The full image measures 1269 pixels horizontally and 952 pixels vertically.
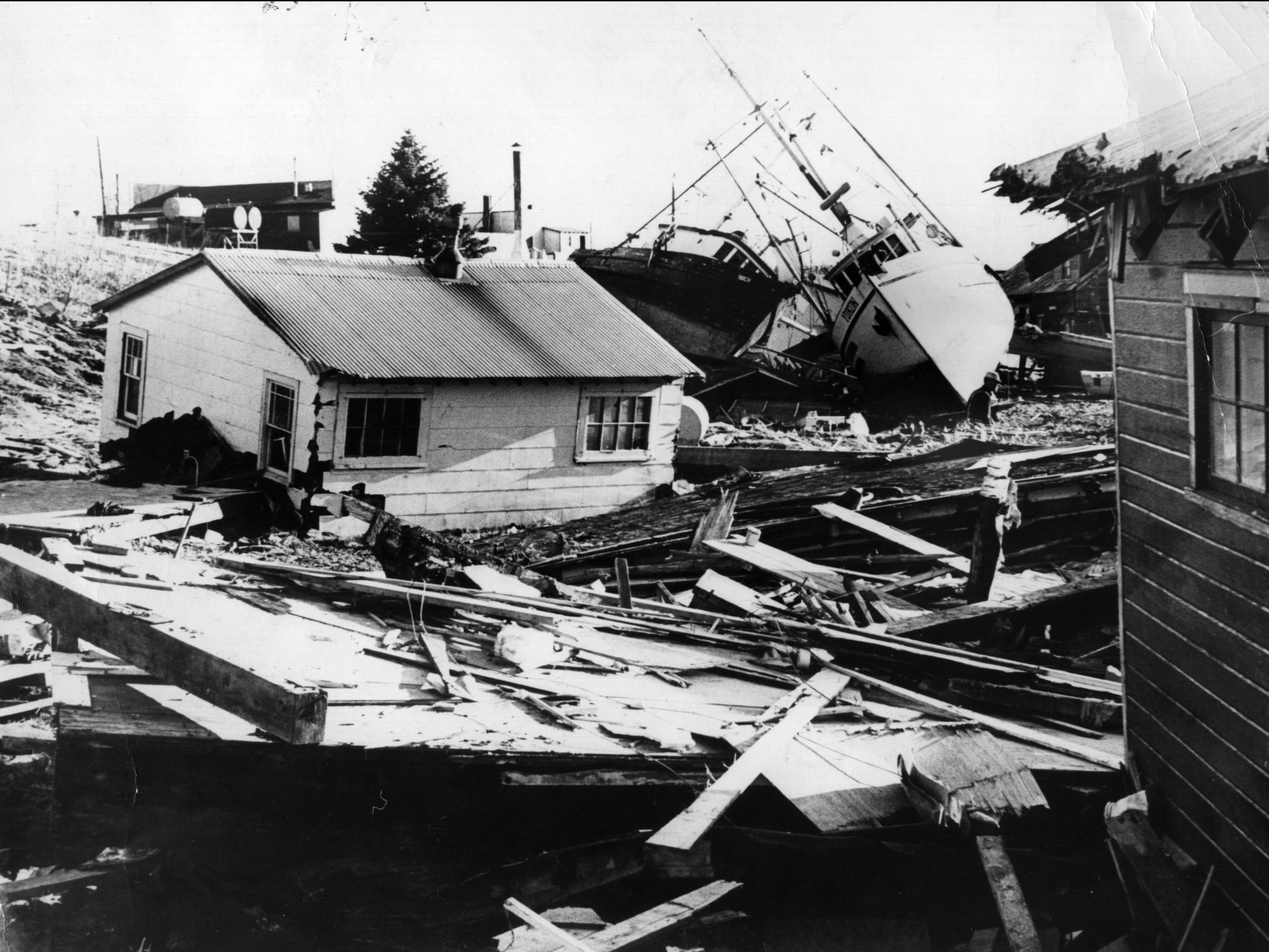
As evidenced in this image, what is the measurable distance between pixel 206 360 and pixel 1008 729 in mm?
7685

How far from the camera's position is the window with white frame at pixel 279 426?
27.1 ft

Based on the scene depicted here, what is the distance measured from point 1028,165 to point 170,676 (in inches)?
166

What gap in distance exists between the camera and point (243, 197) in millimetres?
6551

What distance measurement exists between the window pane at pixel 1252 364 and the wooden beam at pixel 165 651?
12.2ft

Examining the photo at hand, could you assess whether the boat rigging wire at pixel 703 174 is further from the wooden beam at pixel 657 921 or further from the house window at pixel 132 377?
the house window at pixel 132 377

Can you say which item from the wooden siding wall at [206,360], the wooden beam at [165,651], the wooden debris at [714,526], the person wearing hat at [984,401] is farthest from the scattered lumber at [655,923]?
the person wearing hat at [984,401]

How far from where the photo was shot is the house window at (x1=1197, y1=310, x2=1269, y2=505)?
3.45m

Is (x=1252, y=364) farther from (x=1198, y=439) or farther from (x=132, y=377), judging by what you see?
(x=132, y=377)

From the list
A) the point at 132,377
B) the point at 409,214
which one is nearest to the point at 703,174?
the point at 409,214

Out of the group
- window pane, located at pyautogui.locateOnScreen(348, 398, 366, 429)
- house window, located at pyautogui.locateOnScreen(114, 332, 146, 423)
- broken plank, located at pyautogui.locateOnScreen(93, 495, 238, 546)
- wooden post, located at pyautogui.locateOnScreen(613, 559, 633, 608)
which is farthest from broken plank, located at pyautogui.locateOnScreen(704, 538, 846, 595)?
house window, located at pyautogui.locateOnScreen(114, 332, 146, 423)

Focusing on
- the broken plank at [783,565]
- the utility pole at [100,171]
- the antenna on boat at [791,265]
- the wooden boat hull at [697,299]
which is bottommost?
the broken plank at [783,565]

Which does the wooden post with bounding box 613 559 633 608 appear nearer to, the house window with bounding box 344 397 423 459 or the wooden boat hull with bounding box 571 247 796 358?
the house window with bounding box 344 397 423 459

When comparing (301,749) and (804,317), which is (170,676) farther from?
(804,317)

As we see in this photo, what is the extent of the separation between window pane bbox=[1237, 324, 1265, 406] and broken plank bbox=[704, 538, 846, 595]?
13.8 feet
